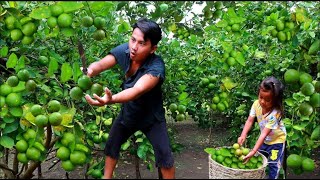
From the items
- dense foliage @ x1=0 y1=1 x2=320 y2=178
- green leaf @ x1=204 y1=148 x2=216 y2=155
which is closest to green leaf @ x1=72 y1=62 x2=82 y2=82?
dense foliage @ x1=0 y1=1 x2=320 y2=178

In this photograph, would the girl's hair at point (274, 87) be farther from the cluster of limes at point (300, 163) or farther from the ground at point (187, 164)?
the ground at point (187, 164)

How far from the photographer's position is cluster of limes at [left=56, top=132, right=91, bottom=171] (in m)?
1.88

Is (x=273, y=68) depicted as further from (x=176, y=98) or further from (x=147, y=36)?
(x=147, y=36)

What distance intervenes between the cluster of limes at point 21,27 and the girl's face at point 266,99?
1.71 m

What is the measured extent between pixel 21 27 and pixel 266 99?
181cm

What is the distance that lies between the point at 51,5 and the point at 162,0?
0.52m

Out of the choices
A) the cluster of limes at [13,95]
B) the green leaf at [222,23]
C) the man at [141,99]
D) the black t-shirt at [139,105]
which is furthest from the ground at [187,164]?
the green leaf at [222,23]

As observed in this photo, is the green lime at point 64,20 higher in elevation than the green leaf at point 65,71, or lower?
higher

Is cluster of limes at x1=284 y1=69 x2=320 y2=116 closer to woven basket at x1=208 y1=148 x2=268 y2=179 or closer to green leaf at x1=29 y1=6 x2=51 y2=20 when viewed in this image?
woven basket at x1=208 y1=148 x2=268 y2=179

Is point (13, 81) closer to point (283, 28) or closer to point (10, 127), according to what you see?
point (10, 127)

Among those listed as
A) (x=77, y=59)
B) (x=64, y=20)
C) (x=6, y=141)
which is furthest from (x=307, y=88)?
(x=77, y=59)

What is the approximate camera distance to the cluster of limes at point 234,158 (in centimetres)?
268

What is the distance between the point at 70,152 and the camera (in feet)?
6.28

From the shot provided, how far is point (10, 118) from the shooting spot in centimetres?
193
